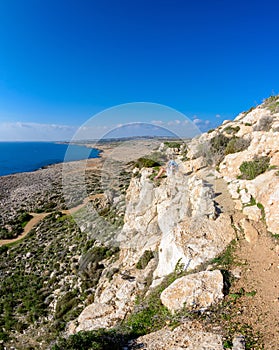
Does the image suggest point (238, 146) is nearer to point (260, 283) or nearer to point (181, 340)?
point (260, 283)

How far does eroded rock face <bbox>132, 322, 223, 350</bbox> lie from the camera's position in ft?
16.1

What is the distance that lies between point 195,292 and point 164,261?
Result: 117 inches

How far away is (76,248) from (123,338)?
45.8 ft

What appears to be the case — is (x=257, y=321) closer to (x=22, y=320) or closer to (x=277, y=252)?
(x=277, y=252)

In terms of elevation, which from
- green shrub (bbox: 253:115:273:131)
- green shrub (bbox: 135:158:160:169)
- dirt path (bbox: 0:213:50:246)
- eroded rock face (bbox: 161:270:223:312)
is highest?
green shrub (bbox: 253:115:273:131)

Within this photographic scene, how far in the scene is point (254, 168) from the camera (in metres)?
11.4

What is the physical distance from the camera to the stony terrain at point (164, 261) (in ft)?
19.1

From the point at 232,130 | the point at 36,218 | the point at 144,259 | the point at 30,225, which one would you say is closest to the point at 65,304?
the point at 144,259

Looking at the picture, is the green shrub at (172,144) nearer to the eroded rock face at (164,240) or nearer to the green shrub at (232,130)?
the green shrub at (232,130)

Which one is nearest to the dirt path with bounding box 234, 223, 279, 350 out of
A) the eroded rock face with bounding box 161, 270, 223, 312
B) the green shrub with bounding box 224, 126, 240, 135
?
the eroded rock face with bounding box 161, 270, 223, 312

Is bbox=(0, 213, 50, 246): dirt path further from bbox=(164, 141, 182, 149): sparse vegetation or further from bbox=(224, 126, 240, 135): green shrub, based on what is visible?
bbox=(224, 126, 240, 135): green shrub

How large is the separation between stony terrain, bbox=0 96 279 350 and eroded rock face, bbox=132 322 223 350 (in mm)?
25

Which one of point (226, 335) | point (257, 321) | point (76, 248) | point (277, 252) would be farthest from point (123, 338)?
point (76, 248)

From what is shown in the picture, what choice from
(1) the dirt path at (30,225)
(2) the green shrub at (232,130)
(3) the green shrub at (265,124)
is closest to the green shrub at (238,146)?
(3) the green shrub at (265,124)
